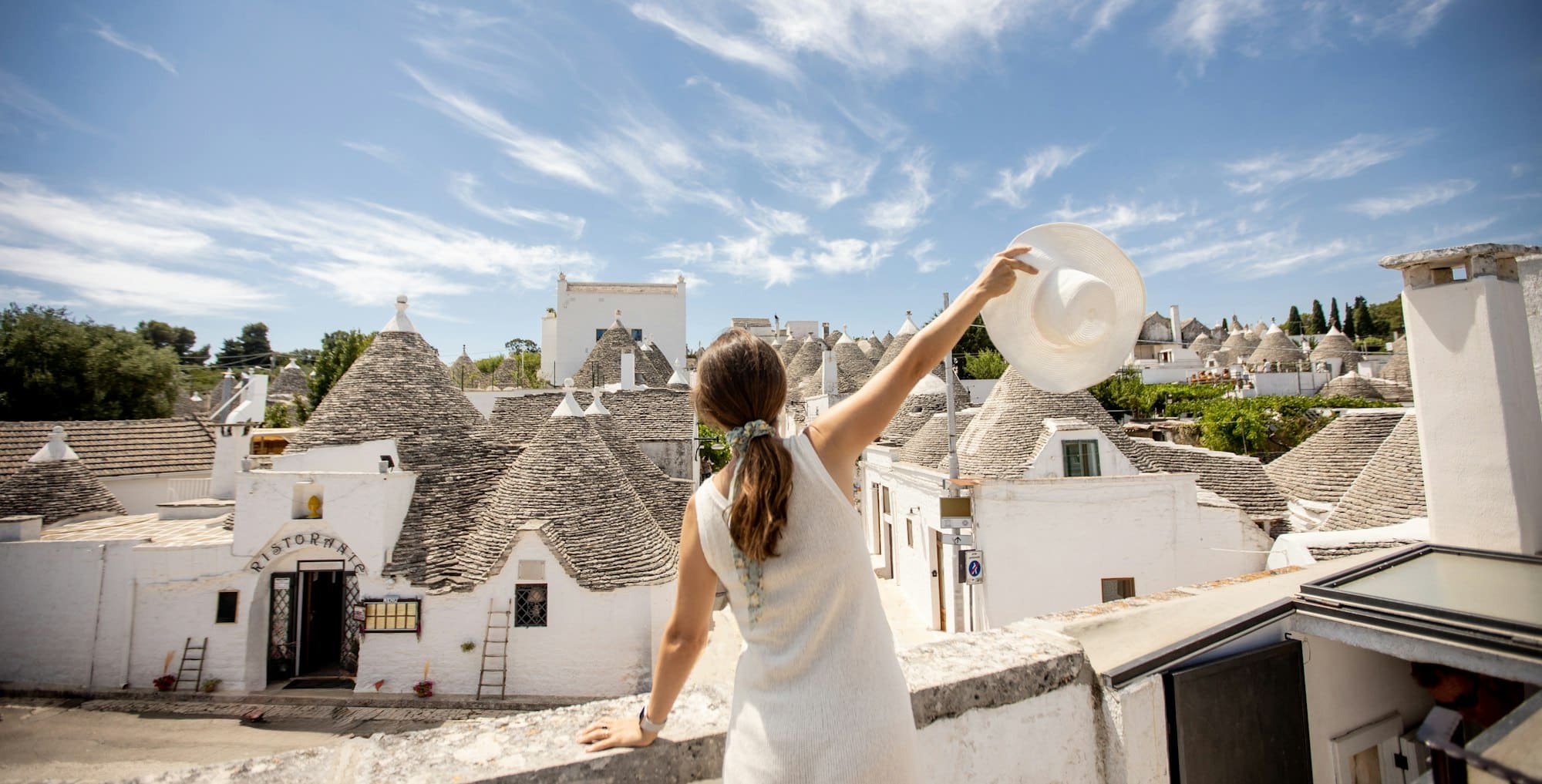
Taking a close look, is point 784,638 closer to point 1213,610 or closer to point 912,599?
point 1213,610

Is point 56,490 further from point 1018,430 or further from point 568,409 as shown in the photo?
point 1018,430

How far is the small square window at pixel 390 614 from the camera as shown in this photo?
10.9 metres

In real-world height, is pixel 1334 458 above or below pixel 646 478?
above

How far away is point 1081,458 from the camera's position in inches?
462

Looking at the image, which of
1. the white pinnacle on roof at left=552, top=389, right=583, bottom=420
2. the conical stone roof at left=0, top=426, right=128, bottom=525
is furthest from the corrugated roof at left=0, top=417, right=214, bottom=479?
the white pinnacle on roof at left=552, top=389, right=583, bottom=420

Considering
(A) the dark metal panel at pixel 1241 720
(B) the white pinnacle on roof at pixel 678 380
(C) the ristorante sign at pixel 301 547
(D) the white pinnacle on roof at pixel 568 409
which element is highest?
(B) the white pinnacle on roof at pixel 678 380

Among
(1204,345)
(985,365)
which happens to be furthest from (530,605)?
(1204,345)

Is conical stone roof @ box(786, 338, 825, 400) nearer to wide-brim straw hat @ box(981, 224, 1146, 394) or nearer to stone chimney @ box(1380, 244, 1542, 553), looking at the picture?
stone chimney @ box(1380, 244, 1542, 553)

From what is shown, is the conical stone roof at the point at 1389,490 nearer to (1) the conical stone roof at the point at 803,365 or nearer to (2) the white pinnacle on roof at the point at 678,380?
(2) the white pinnacle on roof at the point at 678,380

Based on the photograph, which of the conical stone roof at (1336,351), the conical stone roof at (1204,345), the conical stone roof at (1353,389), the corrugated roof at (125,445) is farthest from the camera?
the conical stone roof at (1204,345)

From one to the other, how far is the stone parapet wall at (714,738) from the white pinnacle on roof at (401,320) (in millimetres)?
14571

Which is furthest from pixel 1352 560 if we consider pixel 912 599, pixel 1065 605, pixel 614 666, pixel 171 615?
pixel 171 615

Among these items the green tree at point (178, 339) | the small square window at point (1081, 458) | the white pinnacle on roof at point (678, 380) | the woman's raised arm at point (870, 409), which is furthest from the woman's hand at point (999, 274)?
the green tree at point (178, 339)

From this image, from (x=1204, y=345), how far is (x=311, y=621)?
190ft
